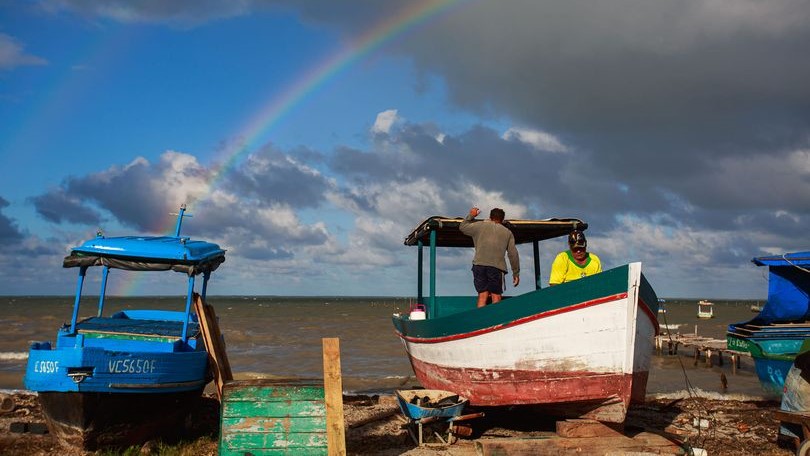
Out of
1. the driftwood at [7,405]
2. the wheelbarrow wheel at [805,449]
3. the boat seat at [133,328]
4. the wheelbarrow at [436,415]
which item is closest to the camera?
the wheelbarrow wheel at [805,449]

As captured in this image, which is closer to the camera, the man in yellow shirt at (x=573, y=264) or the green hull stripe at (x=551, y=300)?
the green hull stripe at (x=551, y=300)

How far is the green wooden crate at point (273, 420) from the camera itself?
666 cm

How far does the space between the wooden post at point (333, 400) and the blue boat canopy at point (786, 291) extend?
1140 centimetres

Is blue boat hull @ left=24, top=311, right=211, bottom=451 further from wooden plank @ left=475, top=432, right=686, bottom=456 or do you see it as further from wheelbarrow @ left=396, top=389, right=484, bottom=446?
wooden plank @ left=475, top=432, right=686, bottom=456

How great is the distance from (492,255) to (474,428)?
276cm

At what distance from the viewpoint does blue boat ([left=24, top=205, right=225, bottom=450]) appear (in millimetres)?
7812

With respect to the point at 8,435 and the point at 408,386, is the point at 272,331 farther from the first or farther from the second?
the point at 8,435

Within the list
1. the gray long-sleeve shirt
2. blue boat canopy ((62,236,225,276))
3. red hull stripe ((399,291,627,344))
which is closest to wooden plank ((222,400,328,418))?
red hull stripe ((399,291,627,344))

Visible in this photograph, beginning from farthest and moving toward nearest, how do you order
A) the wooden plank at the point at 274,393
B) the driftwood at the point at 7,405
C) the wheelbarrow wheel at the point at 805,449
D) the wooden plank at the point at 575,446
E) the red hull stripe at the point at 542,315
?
the driftwood at the point at 7,405 < the wooden plank at the point at 575,446 < the red hull stripe at the point at 542,315 < the wooden plank at the point at 274,393 < the wheelbarrow wheel at the point at 805,449

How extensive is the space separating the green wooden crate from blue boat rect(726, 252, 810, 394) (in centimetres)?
1030

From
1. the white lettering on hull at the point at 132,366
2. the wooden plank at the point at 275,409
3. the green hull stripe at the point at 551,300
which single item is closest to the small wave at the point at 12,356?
the white lettering on hull at the point at 132,366

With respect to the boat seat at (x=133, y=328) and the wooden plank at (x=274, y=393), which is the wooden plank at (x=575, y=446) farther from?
the boat seat at (x=133, y=328)

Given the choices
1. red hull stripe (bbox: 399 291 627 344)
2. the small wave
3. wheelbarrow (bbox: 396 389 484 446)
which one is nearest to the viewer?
red hull stripe (bbox: 399 291 627 344)

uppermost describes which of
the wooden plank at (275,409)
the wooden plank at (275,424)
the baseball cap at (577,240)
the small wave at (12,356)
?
the baseball cap at (577,240)
